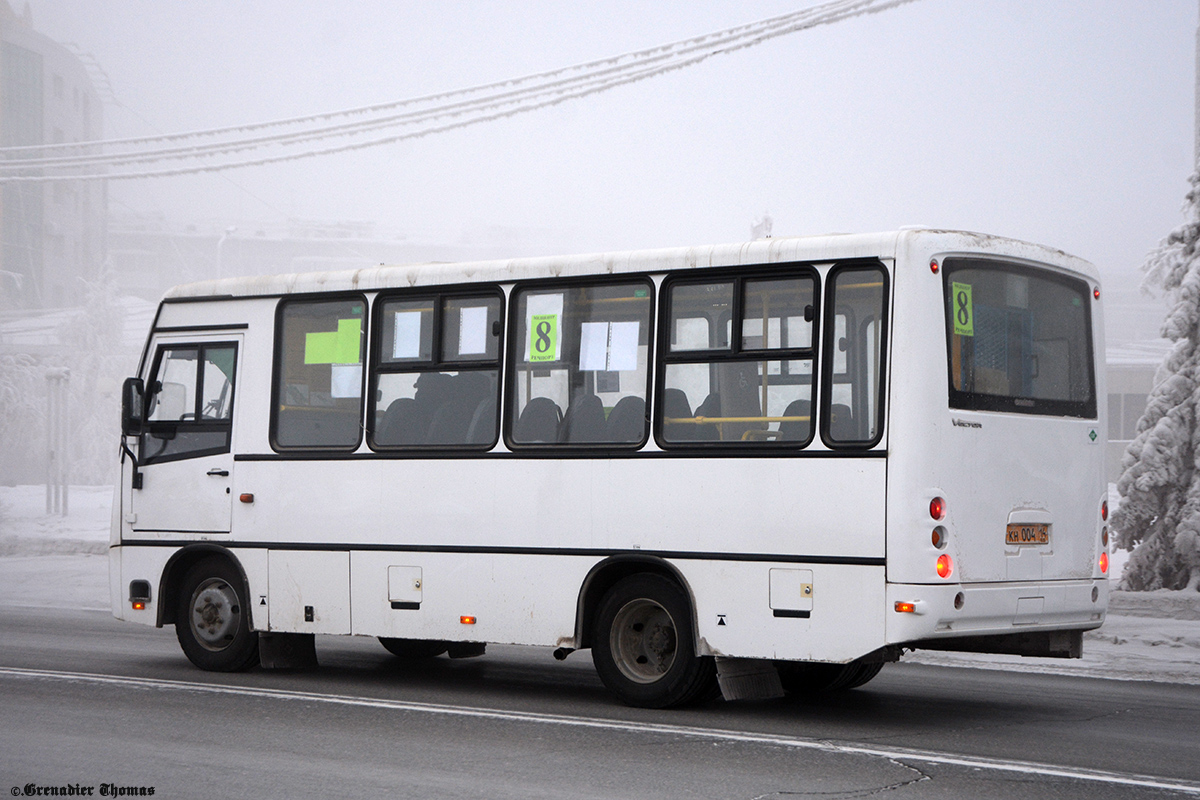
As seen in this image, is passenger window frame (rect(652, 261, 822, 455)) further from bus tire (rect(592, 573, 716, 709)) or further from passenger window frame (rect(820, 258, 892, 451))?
bus tire (rect(592, 573, 716, 709))

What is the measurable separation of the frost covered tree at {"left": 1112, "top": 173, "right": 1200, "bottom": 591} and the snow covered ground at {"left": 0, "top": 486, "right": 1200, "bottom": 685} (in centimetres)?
107

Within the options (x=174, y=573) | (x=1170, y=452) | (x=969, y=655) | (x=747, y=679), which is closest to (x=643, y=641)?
(x=747, y=679)

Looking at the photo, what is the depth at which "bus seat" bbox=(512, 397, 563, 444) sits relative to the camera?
10203 mm

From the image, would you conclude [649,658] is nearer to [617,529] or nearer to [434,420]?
[617,529]

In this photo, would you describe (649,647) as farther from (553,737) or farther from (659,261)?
(659,261)

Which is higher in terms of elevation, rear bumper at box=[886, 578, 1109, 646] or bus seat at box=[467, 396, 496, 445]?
bus seat at box=[467, 396, 496, 445]

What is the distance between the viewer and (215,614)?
11.8m

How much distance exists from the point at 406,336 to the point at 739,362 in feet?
9.23

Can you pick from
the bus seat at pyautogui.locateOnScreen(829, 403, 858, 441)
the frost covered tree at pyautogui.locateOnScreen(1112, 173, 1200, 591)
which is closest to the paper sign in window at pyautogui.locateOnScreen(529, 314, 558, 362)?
the bus seat at pyautogui.locateOnScreen(829, 403, 858, 441)

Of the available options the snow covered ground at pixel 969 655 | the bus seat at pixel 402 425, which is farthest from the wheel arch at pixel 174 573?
the snow covered ground at pixel 969 655

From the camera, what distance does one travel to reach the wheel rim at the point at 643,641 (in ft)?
31.9

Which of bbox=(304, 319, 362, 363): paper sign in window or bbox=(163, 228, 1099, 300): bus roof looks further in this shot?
bbox=(304, 319, 362, 363): paper sign in window

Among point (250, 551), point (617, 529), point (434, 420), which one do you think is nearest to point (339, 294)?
point (434, 420)

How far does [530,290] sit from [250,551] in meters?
3.18
